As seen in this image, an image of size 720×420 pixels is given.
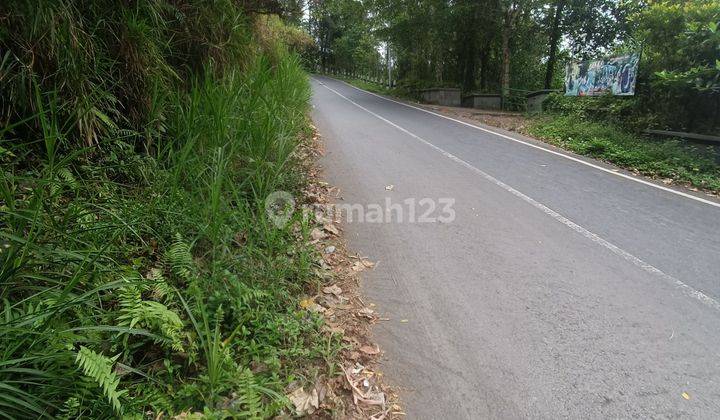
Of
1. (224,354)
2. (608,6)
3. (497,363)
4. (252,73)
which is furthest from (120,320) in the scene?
(608,6)

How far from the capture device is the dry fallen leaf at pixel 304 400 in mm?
2169

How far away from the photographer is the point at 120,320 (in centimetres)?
221

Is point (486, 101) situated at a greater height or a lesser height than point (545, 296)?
greater

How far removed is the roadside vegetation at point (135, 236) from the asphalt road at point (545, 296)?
80 centimetres

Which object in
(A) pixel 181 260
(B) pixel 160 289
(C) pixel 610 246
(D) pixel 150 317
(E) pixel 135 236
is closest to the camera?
(D) pixel 150 317

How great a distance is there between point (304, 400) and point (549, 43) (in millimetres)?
23410

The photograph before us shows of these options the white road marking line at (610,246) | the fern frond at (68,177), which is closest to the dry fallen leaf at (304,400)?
the fern frond at (68,177)

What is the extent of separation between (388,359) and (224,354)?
1045 mm

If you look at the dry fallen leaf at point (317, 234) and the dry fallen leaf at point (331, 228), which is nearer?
the dry fallen leaf at point (317, 234)

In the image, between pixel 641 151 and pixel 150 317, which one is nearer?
pixel 150 317

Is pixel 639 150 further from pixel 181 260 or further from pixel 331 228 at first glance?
pixel 181 260

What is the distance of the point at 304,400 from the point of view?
222 cm

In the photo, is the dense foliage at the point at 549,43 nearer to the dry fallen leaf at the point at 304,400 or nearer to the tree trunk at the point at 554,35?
the tree trunk at the point at 554,35

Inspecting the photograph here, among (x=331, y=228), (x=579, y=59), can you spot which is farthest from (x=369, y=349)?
(x=579, y=59)
